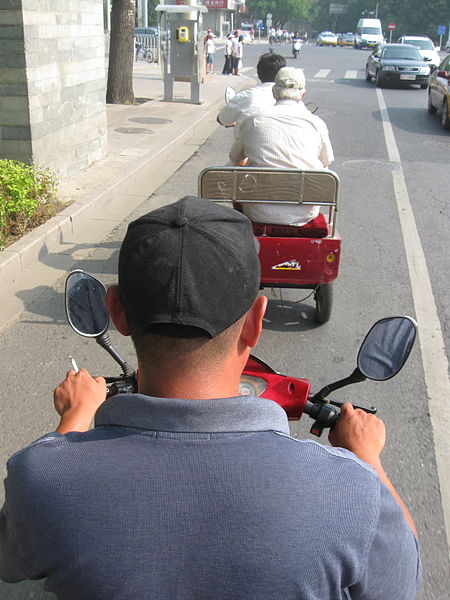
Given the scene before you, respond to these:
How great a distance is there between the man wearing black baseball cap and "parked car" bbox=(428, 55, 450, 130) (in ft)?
49.6

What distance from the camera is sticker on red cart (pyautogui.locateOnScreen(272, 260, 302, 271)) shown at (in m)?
4.86

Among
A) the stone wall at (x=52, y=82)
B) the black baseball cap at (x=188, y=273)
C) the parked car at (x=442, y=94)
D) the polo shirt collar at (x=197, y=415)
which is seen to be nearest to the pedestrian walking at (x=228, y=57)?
the parked car at (x=442, y=94)

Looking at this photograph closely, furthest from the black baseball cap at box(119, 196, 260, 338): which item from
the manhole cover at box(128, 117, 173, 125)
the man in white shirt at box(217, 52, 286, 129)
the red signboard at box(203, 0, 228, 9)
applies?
the red signboard at box(203, 0, 228, 9)

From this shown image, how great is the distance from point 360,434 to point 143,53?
35.0 meters

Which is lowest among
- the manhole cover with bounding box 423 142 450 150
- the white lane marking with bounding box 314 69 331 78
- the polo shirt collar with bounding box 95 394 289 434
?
the manhole cover with bounding box 423 142 450 150

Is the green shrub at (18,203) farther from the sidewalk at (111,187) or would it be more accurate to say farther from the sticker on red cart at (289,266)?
the sticker on red cart at (289,266)

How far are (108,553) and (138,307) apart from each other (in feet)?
1.47

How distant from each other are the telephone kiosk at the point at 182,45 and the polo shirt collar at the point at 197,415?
54.6ft

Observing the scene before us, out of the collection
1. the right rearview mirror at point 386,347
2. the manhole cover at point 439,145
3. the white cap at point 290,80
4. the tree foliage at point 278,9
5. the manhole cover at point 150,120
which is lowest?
the manhole cover at point 439,145

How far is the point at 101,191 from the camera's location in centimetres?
839

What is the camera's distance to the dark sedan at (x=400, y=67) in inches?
941

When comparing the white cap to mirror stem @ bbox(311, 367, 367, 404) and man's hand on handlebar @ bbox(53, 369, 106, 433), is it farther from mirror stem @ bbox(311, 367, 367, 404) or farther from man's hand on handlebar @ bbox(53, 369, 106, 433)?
man's hand on handlebar @ bbox(53, 369, 106, 433)

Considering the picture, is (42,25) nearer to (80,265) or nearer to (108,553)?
(80,265)

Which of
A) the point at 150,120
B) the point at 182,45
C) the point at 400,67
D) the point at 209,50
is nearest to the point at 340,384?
the point at 150,120
